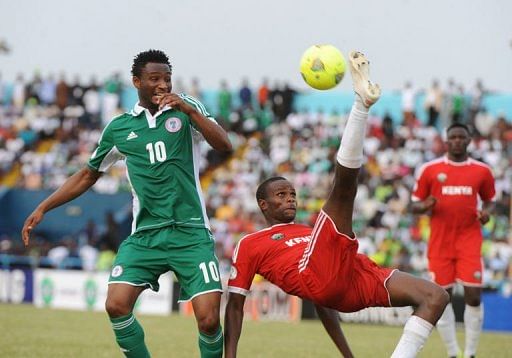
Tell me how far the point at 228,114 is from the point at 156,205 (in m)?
26.9

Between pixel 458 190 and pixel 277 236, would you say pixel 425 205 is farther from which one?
pixel 277 236

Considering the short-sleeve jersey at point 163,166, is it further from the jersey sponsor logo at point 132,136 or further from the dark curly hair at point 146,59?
the dark curly hair at point 146,59

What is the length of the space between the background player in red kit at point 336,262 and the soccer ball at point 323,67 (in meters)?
1.06

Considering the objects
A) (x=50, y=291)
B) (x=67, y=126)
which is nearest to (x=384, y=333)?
(x=50, y=291)

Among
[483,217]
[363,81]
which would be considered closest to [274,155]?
[483,217]

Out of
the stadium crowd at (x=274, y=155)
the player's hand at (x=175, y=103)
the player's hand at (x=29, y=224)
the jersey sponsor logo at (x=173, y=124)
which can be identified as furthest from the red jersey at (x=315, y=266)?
the stadium crowd at (x=274, y=155)

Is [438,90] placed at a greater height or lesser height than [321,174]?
greater

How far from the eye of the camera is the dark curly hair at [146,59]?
8.87 metres

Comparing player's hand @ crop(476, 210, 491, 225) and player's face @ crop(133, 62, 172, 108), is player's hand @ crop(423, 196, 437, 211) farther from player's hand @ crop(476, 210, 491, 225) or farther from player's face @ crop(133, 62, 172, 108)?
player's face @ crop(133, 62, 172, 108)

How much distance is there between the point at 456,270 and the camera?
43.5 ft

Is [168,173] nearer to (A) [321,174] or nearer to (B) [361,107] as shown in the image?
(B) [361,107]

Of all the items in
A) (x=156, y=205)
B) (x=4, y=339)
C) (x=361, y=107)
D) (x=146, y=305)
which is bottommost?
(x=146, y=305)

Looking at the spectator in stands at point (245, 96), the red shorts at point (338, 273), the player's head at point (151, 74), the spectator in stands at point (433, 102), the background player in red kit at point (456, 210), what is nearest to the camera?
the red shorts at point (338, 273)

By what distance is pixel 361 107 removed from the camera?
25.9 ft
